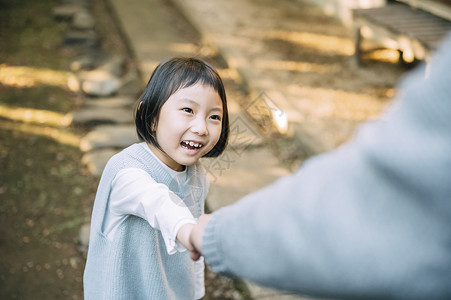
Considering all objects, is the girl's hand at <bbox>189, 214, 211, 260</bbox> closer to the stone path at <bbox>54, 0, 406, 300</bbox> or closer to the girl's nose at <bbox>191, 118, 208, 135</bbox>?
the girl's nose at <bbox>191, 118, 208, 135</bbox>

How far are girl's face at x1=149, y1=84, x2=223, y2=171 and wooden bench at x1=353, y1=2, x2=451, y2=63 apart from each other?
9.87 ft

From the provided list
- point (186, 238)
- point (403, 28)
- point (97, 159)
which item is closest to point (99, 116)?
point (97, 159)

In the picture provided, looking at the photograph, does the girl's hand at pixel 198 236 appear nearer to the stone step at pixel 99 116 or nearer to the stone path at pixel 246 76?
the stone path at pixel 246 76

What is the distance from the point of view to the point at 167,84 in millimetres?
1494

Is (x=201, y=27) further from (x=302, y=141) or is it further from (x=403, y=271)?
(x=403, y=271)

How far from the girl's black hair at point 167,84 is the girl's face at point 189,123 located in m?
0.03

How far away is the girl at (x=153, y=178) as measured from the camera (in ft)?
4.70

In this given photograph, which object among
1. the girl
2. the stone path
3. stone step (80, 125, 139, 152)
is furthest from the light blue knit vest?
stone step (80, 125, 139, 152)

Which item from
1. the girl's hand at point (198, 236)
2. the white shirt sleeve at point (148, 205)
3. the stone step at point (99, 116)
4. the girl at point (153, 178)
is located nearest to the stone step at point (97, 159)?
the stone step at point (99, 116)

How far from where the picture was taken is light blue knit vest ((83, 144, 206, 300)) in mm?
1494

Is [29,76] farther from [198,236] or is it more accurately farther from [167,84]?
[198,236]

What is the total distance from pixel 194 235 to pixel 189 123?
495 millimetres

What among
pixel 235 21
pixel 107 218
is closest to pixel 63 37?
pixel 235 21

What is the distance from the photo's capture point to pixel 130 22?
697 centimetres
